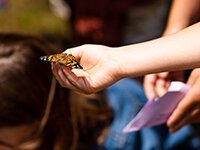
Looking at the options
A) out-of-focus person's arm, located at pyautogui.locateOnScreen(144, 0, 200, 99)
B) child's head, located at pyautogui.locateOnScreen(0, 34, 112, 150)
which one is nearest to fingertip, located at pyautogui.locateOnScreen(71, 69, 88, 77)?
out-of-focus person's arm, located at pyautogui.locateOnScreen(144, 0, 200, 99)

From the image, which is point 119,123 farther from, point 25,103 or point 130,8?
point 130,8

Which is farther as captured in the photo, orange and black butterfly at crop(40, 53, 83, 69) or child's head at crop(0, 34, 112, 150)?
child's head at crop(0, 34, 112, 150)

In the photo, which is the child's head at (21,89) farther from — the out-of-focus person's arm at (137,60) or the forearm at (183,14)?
the out-of-focus person's arm at (137,60)

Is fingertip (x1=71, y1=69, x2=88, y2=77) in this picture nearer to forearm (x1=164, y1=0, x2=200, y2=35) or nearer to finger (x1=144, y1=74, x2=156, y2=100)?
finger (x1=144, y1=74, x2=156, y2=100)

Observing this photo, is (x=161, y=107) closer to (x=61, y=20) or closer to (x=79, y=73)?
(x=79, y=73)

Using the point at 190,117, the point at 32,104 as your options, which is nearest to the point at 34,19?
the point at 32,104

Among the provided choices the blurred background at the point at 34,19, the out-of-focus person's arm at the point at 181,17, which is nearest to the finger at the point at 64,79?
the out-of-focus person's arm at the point at 181,17

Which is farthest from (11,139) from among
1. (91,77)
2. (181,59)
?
(181,59)
